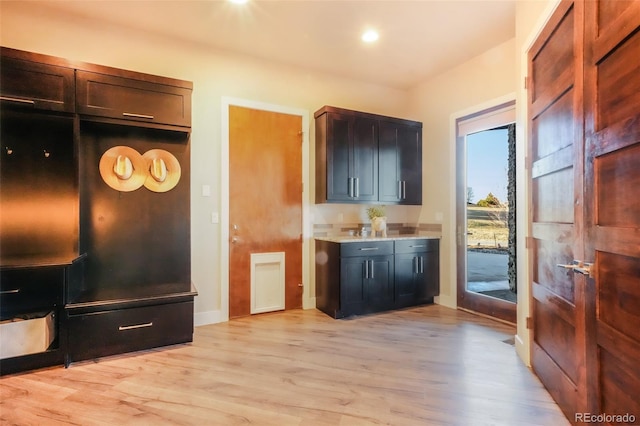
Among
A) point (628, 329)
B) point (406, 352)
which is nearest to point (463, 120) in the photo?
point (406, 352)

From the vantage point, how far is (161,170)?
3.01m

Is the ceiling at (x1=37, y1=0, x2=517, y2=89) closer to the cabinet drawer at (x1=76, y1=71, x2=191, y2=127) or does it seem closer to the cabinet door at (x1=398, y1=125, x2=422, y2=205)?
the cabinet drawer at (x1=76, y1=71, x2=191, y2=127)

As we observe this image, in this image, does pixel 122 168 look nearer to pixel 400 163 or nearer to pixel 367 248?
pixel 367 248

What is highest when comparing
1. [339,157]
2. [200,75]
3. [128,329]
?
[200,75]

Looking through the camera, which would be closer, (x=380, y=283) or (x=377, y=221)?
(x=380, y=283)

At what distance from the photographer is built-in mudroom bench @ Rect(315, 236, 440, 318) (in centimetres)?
349

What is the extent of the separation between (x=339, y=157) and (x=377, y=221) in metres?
0.96

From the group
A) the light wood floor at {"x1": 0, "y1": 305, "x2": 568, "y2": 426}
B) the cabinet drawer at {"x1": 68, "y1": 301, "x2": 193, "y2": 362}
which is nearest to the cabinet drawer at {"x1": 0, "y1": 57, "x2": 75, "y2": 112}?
the cabinet drawer at {"x1": 68, "y1": 301, "x2": 193, "y2": 362}

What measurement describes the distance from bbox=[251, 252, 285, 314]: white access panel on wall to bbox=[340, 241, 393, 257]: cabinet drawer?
798mm

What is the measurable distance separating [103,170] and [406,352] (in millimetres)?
3142

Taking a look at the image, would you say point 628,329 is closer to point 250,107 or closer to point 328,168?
point 328,168

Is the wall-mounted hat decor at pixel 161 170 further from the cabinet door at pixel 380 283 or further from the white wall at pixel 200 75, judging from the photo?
the cabinet door at pixel 380 283

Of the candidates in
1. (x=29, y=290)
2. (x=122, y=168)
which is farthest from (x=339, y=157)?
(x=29, y=290)

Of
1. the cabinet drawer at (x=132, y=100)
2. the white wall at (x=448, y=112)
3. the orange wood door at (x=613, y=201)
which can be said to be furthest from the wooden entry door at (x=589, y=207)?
the cabinet drawer at (x=132, y=100)
